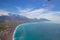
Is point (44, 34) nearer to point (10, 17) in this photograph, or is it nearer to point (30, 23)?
point (30, 23)

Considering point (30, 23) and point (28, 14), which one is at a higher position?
point (28, 14)

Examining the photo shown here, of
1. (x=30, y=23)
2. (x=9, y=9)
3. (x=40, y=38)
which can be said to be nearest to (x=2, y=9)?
(x=9, y=9)

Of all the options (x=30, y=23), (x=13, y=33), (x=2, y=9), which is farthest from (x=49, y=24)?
(x=2, y=9)

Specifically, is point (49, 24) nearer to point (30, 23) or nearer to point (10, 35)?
point (30, 23)

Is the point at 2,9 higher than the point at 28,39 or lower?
higher

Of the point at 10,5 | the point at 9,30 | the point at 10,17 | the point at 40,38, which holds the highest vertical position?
the point at 10,5

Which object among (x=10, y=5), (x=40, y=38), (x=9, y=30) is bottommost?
(x=40, y=38)
